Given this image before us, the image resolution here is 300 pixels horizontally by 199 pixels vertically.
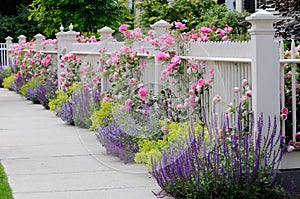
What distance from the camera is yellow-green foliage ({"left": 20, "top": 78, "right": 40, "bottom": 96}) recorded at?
1676cm

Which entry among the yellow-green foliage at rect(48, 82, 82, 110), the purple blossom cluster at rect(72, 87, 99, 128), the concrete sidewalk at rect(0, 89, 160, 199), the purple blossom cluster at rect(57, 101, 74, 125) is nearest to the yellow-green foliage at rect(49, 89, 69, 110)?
the yellow-green foliage at rect(48, 82, 82, 110)

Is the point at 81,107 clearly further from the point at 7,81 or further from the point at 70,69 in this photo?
the point at 7,81

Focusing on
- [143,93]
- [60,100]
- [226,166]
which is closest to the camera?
[226,166]

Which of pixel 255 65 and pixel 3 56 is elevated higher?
pixel 3 56

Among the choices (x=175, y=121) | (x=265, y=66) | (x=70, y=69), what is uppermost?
(x=265, y=66)

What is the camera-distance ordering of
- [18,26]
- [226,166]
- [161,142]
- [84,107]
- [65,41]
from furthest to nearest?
[18,26], [65,41], [84,107], [161,142], [226,166]

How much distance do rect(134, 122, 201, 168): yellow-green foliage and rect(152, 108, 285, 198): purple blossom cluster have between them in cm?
51

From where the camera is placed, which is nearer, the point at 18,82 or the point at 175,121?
the point at 175,121

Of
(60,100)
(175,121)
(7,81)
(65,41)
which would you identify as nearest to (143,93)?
(175,121)

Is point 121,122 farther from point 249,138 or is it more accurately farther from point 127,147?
point 249,138

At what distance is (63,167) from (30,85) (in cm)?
962

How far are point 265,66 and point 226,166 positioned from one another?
0.99m

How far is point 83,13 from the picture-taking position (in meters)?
22.2

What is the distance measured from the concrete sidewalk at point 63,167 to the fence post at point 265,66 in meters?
1.36
